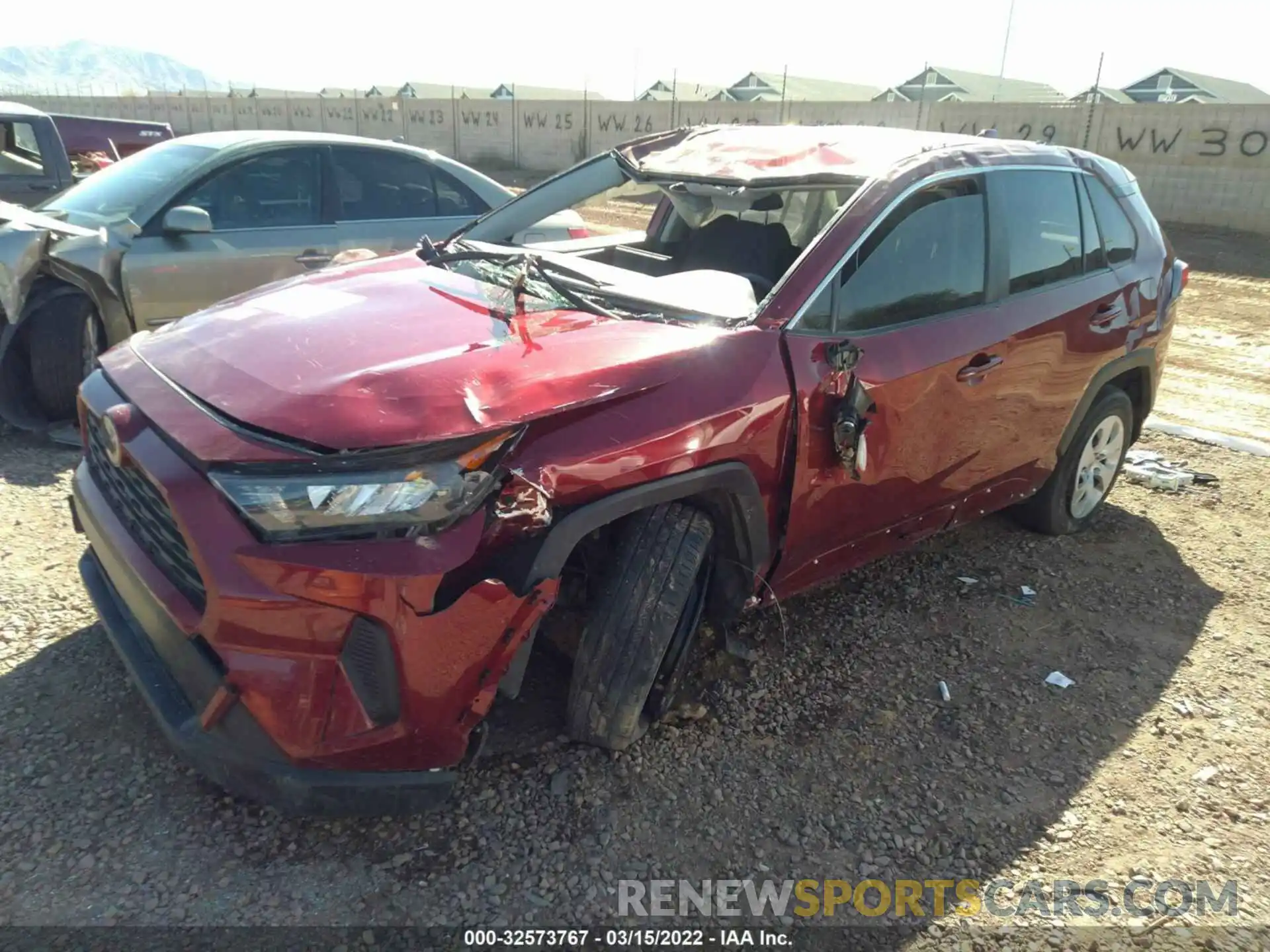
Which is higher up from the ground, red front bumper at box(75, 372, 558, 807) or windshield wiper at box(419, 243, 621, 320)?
windshield wiper at box(419, 243, 621, 320)

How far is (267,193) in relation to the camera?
5.41m

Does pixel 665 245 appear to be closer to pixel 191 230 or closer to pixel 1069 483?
pixel 1069 483

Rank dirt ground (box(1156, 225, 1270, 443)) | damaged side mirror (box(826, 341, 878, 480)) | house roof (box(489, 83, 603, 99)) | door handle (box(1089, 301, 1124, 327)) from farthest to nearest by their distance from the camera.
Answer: house roof (box(489, 83, 603, 99))
dirt ground (box(1156, 225, 1270, 443))
door handle (box(1089, 301, 1124, 327))
damaged side mirror (box(826, 341, 878, 480))

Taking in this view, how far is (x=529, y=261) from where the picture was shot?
3.04m

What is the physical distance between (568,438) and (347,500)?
54 centimetres

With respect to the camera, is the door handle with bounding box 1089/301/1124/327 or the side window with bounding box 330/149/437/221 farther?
the side window with bounding box 330/149/437/221

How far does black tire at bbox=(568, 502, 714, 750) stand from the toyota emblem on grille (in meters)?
1.33

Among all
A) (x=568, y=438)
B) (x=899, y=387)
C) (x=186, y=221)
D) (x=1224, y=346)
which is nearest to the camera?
(x=568, y=438)

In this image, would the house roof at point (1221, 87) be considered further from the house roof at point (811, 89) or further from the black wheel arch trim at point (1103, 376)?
the black wheel arch trim at point (1103, 376)

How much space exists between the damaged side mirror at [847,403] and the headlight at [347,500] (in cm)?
126

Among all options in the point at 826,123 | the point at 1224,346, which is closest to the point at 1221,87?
the point at 826,123

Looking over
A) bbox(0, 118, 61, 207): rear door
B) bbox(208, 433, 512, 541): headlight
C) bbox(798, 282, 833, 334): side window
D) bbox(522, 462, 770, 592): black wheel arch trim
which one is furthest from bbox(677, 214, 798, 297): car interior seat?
bbox(0, 118, 61, 207): rear door

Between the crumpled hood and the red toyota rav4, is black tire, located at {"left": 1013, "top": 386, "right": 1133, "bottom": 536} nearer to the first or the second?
the red toyota rav4

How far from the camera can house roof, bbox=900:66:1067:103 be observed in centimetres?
3109
